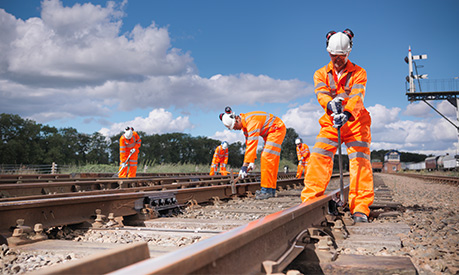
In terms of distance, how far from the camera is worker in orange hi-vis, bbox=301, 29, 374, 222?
13.7 ft

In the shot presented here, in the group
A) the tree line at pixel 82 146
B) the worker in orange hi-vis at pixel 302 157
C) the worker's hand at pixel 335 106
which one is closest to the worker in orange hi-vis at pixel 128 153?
the worker in orange hi-vis at pixel 302 157

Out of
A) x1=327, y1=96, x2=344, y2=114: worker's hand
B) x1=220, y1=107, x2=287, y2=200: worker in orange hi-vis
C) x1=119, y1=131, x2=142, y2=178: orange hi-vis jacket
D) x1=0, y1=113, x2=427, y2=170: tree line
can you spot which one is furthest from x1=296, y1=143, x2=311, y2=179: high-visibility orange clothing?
x1=0, y1=113, x2=427, y2=170: tree line

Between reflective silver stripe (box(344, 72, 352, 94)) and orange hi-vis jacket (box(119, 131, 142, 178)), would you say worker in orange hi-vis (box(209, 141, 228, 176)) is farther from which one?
reflective silver stripe (box(344, 72, 352, 94))

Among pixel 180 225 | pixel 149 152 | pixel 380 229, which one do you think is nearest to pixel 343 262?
pixel 380 229

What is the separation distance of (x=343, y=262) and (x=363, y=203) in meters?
2.14

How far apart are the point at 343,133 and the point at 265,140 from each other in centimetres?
298

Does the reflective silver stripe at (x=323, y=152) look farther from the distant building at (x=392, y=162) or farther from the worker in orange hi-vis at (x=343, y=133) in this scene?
the distant building at (x=392, y=162)

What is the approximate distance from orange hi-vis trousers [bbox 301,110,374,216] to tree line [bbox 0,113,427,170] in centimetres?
3133

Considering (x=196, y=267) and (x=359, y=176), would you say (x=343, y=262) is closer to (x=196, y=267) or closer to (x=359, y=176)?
(x=196, y=267)

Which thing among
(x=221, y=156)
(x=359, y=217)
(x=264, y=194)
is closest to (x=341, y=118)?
(x=359, y=217)

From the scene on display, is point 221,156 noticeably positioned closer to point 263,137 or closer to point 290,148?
point 263,137

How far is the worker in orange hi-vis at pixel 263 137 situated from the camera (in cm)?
675

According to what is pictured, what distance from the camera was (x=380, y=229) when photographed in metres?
3.31

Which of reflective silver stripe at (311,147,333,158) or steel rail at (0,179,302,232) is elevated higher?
reflective silver stripe at (311,147,333,158)
